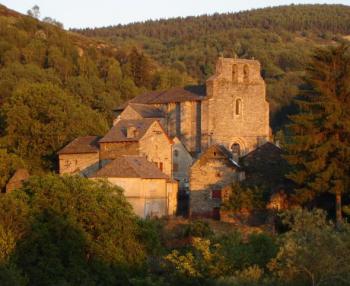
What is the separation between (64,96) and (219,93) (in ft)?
40.2

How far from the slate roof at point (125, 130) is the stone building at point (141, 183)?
321 centimetres

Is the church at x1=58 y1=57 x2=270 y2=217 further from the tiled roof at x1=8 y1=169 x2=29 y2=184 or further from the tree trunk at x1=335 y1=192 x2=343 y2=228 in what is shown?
the tree trunk at x1=335 y1=192 x2=343 y2=228

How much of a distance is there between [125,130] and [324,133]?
598 inches

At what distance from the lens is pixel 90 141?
64125 mm

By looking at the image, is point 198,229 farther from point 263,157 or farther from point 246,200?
point 263,157

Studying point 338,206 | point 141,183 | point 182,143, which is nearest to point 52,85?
point 182,143

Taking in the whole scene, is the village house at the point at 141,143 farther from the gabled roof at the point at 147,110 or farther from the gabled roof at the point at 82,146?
the gabled roof at the point at 147,110

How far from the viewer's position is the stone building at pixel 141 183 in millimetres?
53781

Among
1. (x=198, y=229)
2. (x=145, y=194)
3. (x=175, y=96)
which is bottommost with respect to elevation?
(x=198, y=229)

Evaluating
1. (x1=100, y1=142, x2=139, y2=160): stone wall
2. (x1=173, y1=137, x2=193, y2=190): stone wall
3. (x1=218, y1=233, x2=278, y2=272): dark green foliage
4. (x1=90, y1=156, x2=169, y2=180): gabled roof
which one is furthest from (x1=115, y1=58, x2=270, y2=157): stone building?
(x1=218, y1=233, x2=278, y2=272): dark green foliage

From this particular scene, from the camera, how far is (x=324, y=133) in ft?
170

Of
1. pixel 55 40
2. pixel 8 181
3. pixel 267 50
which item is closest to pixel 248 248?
pixel 8 181

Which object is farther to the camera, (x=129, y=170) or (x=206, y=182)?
(x=206, y=182)

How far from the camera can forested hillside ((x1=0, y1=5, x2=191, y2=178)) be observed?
6625 centimetres
